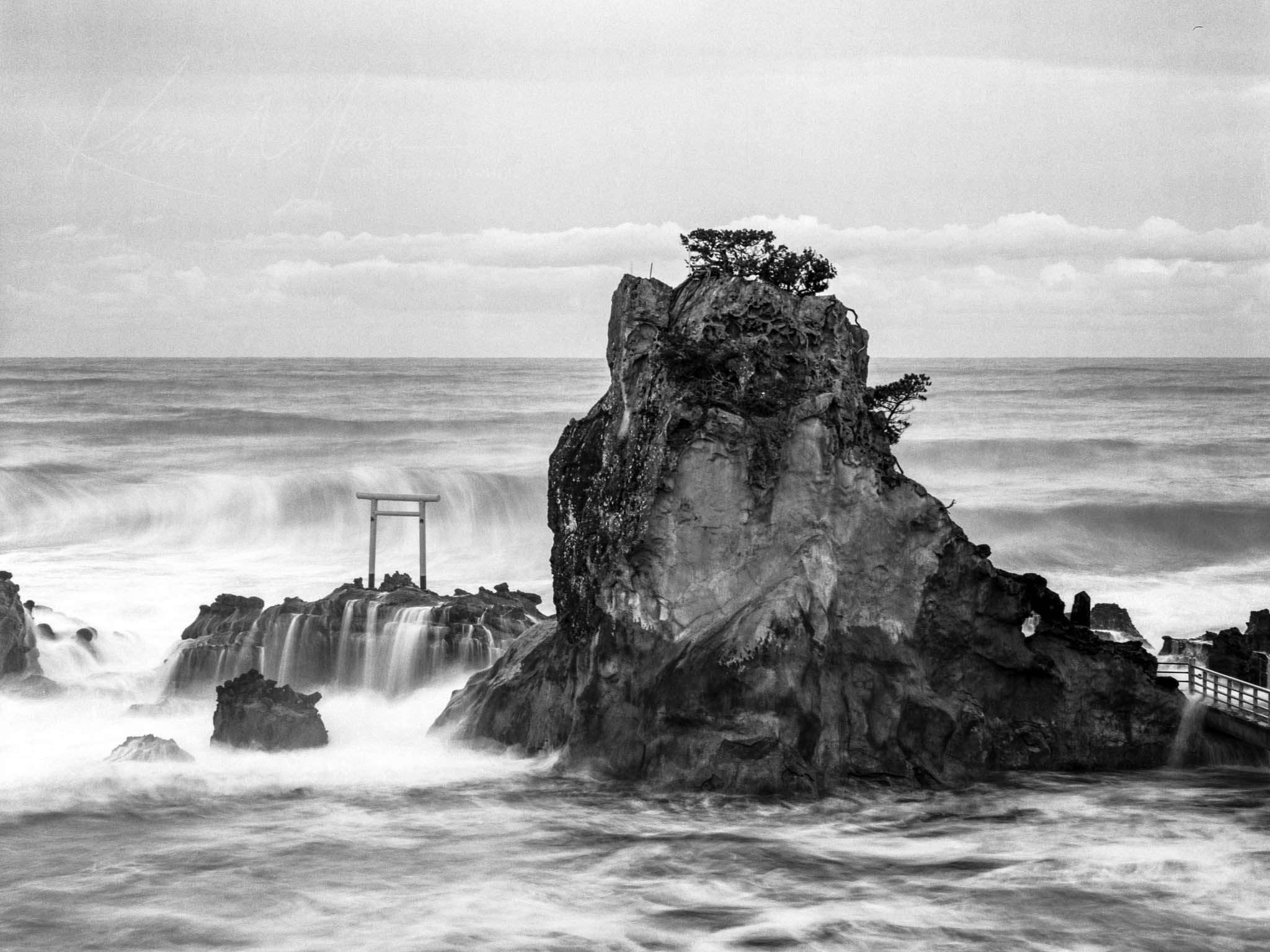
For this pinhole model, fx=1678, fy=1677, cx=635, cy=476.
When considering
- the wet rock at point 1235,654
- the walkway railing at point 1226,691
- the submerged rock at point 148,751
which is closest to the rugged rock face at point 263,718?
the submerged rock at point 148,751

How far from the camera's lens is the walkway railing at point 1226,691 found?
95.1 ft

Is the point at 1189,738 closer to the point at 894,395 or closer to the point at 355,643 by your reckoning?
the point at 894,395

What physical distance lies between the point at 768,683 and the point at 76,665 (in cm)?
1863

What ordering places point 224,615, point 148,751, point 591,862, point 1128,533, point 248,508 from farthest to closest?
point 248,508 < point 1128,533 < point 224,615 < point 148,751 < point 591,862

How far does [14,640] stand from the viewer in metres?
36.5

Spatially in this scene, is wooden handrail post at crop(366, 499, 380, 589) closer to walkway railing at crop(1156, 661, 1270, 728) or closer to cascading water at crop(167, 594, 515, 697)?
cascading water at crop(167, 594, 515, 697)

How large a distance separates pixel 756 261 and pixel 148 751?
13.6m

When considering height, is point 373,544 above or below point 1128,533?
below

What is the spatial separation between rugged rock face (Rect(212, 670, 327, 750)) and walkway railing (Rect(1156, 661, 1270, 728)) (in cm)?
1536

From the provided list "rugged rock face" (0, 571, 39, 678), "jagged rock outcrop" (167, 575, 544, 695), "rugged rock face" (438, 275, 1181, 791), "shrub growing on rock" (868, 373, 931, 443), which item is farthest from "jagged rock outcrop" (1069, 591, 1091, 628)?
"rugged rock face" (0, 571, 39, 678)

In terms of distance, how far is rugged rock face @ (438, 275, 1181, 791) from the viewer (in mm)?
26688

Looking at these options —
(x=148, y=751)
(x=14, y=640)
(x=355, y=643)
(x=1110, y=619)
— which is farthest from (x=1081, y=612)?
(x=14, y=640)

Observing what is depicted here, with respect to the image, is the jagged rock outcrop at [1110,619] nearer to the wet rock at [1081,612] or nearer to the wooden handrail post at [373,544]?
the wet rock at [1081,612]

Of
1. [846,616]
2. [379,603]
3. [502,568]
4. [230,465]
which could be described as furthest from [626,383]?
[230,465]
